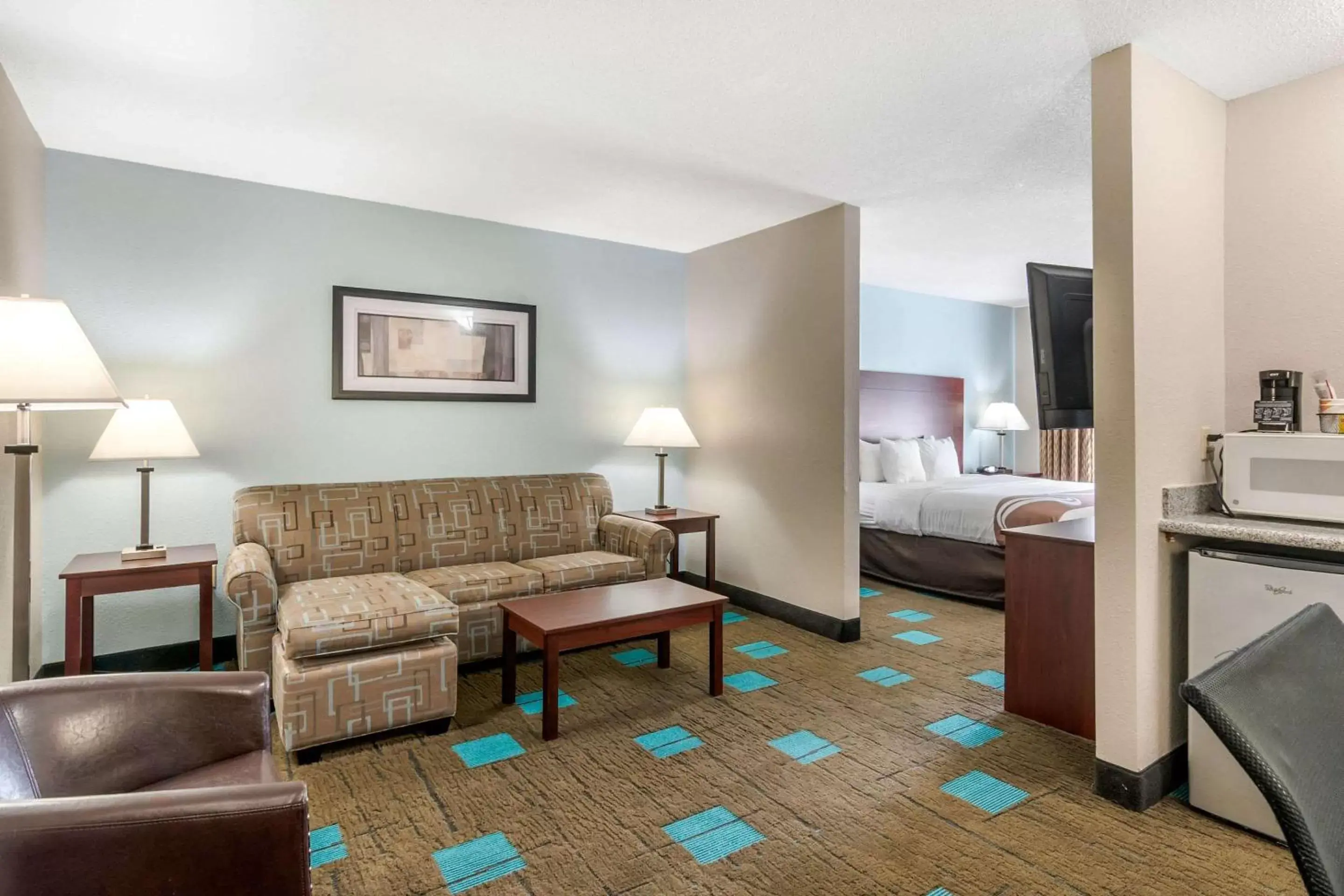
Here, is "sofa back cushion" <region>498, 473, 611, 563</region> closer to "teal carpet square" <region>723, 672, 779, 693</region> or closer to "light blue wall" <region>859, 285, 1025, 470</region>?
"teal carpet square" <region>723, 672, 779, 693</region>

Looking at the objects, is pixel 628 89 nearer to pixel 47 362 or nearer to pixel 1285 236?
pixel 47 362

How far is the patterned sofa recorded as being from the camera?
2.59 metres

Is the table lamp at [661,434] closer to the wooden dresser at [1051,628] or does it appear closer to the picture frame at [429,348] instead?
the picture frame at [429,348]

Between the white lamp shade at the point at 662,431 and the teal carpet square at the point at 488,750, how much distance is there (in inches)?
84.6

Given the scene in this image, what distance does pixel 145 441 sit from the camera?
2.96m

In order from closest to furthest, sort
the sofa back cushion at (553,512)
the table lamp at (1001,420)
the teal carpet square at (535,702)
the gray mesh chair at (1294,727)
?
the gray mesh chair at (1294,727)
the teal carpet square at (535,702)
the sofa back cushion at (553,512)
the table lamp at (1001,420)

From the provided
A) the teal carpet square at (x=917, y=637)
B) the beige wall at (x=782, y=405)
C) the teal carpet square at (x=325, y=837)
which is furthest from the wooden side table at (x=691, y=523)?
the teal carpet square at (x=325, y=837)

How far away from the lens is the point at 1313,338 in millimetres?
2367

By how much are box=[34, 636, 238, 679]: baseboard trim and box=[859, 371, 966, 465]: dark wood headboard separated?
4.94 metres

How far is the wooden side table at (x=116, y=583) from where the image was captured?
8.77 ft

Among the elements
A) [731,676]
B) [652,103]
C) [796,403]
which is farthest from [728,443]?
[652,103]

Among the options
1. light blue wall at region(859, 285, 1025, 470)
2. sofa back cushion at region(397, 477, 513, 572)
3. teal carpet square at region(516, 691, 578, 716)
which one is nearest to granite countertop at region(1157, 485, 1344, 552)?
teal carpet square at region(516, 691, 578, 716)

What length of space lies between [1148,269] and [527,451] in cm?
335

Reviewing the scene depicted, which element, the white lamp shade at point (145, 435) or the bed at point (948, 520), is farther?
the bed at point (948, 520)
